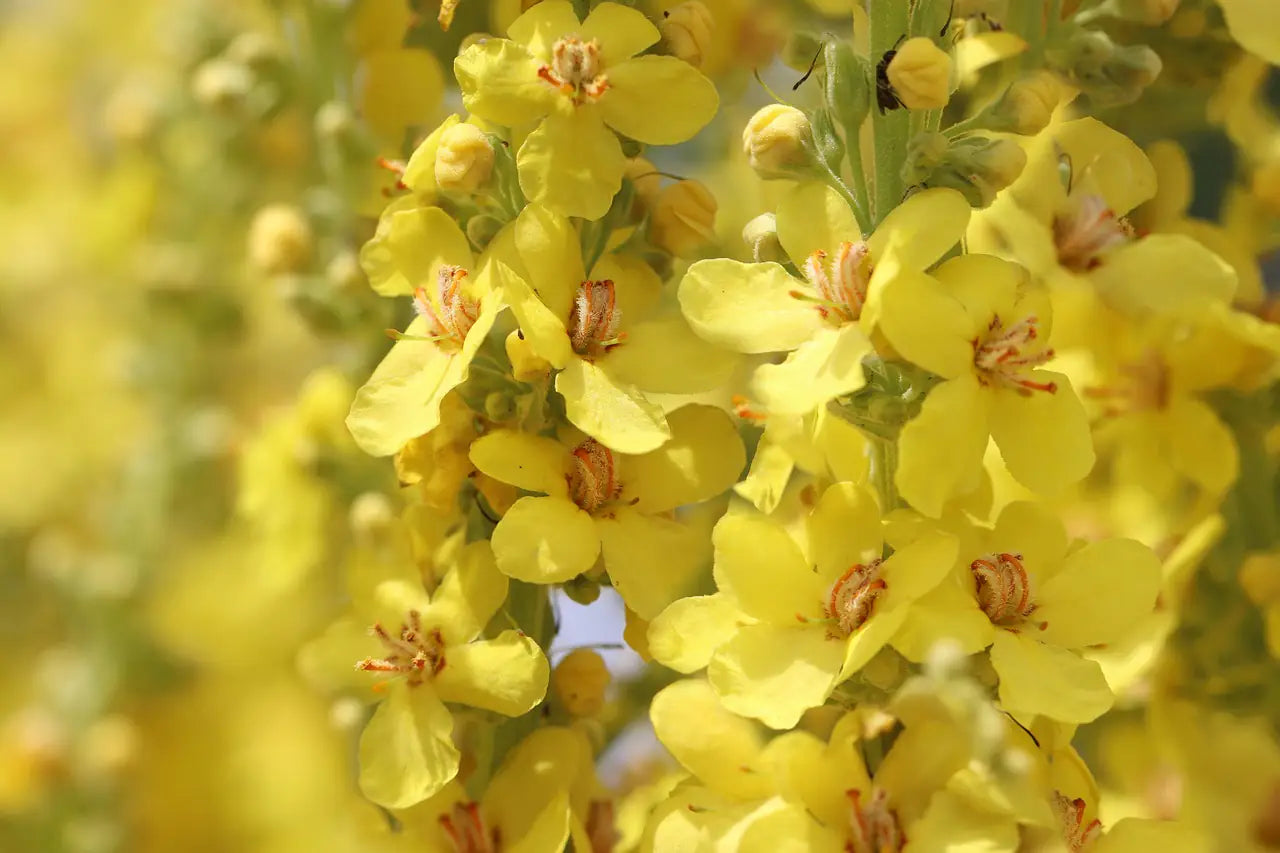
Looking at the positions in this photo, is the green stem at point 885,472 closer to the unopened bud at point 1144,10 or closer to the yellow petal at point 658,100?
the yellow petal at point 658,100

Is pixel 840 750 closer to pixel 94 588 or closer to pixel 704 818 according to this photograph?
pixel 704 818

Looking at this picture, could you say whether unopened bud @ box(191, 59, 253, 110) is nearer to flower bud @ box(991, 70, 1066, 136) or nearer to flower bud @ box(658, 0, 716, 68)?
flower bud @ box(658, 0, 716, 68)

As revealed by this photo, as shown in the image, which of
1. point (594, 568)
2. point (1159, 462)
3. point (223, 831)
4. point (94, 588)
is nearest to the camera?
point (594, 568)

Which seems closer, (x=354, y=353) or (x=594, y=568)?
(x=594, y=568)

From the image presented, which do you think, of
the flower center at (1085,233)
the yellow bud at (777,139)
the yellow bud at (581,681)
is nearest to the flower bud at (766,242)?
the yellow bud at (777,139)

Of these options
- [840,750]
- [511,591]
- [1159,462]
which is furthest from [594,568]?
[1159,462]
